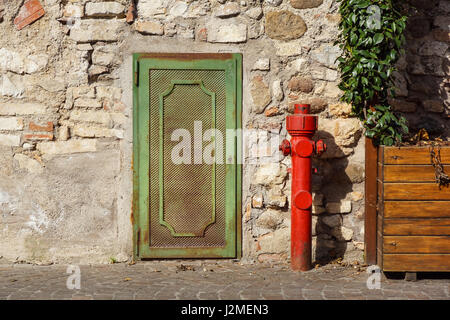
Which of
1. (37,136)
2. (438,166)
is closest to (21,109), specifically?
(37,136)

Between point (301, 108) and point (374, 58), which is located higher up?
point (374, 58)

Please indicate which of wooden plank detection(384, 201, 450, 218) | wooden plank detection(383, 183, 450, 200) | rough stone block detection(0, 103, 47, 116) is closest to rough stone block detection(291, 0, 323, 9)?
wooden plank detection(383, 183, 450, 200)

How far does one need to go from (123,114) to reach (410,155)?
8.25 ft

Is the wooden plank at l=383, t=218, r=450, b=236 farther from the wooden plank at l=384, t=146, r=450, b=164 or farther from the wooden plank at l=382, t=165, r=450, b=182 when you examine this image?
the wooden plank at l=384, t=146, r=450, b=164

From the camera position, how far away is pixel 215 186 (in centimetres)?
544

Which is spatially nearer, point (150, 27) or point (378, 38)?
point (378, 38)

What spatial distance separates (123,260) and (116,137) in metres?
1.13

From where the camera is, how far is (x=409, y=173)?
4.82 meters

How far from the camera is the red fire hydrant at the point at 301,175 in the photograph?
505 centimetres

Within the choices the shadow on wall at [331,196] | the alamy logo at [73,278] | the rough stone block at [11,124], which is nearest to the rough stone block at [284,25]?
the shadow on wall at [331,196]

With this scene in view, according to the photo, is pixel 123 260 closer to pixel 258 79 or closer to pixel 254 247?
pixel 254 247

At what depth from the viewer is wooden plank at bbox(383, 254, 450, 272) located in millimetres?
4832

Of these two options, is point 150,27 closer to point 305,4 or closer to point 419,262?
point 305,4

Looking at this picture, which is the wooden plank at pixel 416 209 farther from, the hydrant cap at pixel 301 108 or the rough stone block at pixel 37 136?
the rough stone block at pixel 37 136
